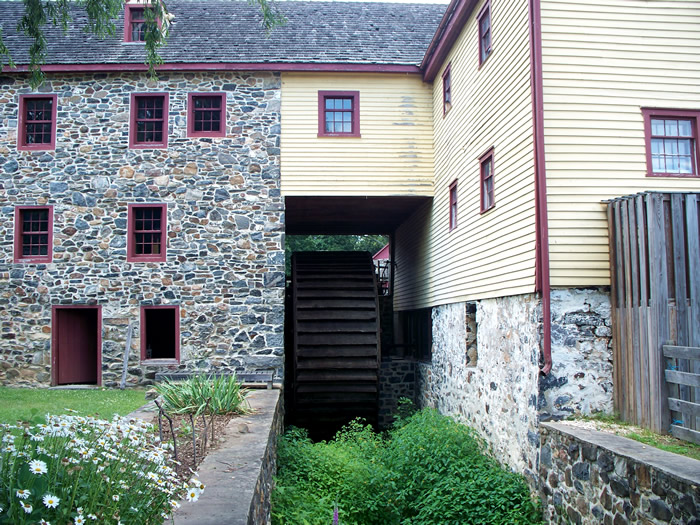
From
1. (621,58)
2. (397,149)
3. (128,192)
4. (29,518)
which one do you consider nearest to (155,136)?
(128,192)

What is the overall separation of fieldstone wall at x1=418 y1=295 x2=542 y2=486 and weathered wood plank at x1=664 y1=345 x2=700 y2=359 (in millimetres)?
1410

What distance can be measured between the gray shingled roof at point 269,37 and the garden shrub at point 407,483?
7926 mm

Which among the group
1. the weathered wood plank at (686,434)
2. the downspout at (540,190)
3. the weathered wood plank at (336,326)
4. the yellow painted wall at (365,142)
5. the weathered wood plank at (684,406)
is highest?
the yellow painted wall at (365,142)

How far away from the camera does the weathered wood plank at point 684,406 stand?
18.6 feet

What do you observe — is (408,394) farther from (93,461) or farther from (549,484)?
(93,461)

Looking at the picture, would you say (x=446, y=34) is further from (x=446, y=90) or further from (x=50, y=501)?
(x=50, y=501)

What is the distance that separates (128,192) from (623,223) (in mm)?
10170

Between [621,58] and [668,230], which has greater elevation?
[621,58]

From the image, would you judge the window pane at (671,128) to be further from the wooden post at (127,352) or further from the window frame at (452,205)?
the wooden post at (127,352)

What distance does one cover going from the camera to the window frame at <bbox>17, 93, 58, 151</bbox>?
13570mm

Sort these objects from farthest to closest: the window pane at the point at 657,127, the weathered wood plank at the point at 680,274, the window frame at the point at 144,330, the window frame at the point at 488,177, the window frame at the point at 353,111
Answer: the window frame at the point at 353,111, the window frame at the point at 144,330, the window frame at the point at 488,177, the window pane at the point at 657,127, the weathered wood plank at the point at 680,274

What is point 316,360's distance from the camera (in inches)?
540

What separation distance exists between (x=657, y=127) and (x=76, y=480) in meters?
7.36

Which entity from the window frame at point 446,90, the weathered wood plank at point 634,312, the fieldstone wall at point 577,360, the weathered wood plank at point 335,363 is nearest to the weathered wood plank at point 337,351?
the weathered wood plank at point 335,363
